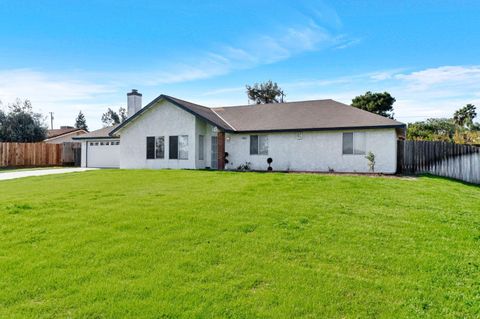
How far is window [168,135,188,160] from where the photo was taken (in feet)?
65.7

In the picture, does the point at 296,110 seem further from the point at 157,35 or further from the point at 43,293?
the point at 43,293

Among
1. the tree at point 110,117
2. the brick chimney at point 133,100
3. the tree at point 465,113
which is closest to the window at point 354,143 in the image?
the brick chimney at point 133,100

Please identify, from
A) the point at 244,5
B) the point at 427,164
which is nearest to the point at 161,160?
the point at 244,5

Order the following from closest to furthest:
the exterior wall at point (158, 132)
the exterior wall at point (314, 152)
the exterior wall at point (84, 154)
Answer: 1. the exterior wall at point (314, 152)
2. the exterior wall at point (158, 132)
3. the exterior wall at point (84, 154)

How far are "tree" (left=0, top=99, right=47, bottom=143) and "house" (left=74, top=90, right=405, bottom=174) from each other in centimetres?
1729

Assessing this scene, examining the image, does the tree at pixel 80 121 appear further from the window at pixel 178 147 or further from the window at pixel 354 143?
the window at pixel 354 143

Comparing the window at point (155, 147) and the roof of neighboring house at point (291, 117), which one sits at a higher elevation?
the roof of neighboring house at point (291, 117)

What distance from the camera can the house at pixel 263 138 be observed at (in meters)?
17.9

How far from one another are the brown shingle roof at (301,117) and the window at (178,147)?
3241 millimetres

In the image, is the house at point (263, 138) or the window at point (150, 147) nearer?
the house at point (263, 138)

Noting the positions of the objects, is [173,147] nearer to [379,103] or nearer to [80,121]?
[379,103]

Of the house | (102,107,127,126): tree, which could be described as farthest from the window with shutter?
(102,107,127,126): tree

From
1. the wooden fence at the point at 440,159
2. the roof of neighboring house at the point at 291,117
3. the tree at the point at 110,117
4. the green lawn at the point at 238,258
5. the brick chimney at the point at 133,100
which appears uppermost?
the tree at the point at 110,117

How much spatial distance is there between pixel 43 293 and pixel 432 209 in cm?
830
